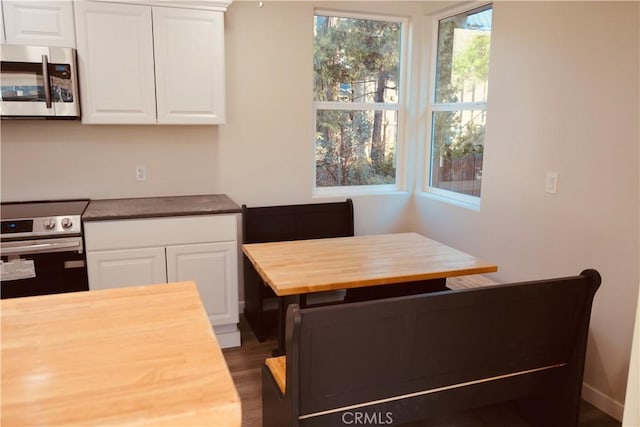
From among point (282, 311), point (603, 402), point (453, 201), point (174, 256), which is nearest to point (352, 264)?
point (282, 311)

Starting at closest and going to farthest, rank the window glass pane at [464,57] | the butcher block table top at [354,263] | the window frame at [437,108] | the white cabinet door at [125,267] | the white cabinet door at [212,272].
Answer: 1. the butcher block table top at [354,263]
2. the white cabinet door at [125,267]
3. the white cabinet door at [212,272]
4. the window glass pane at [464,57]
5. the window frame at [437,108]

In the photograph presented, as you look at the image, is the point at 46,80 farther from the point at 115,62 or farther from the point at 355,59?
the point at 355,59

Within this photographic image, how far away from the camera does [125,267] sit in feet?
9.71

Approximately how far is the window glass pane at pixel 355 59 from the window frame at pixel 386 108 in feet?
0.12

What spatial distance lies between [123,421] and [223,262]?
→ 7.92ft

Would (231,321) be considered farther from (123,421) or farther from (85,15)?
(123,421)

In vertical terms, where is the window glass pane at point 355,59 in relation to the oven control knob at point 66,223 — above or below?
above

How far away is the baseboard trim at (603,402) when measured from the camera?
251 cm

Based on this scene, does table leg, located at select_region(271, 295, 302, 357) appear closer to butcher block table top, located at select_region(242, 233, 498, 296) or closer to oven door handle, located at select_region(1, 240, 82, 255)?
butcher block table top, located at select_region(242, 233, 498, 296)

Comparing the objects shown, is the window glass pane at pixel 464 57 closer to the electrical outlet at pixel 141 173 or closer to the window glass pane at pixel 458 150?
the window glass pane at pixel 458 150

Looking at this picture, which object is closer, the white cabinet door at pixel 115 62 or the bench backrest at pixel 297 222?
the white cabinet door at pixel 115 62

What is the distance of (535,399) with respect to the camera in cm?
235

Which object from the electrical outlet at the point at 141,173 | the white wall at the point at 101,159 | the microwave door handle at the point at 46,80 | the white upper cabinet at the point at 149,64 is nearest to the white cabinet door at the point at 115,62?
the white upper cabinet at the point at 149,64

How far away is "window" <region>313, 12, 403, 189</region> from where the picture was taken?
3939 millimetres
